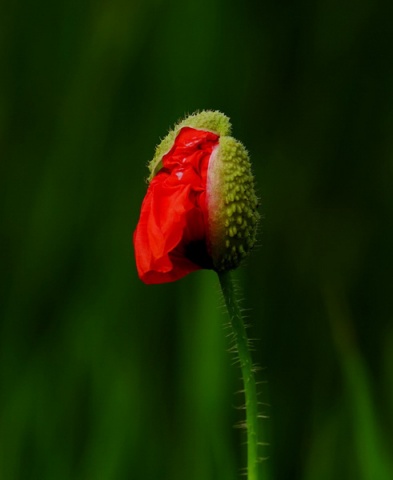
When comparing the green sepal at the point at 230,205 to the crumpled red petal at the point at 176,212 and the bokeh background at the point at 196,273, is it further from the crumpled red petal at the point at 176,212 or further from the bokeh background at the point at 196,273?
the bokeh background at the point at 196,273

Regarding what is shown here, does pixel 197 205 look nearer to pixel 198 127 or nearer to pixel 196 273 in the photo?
pixel 198 127

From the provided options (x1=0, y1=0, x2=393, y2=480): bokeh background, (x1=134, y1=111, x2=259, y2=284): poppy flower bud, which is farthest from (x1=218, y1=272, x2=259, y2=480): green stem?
(x1=0, y1=0, x2=393, y2=480): bokeh background

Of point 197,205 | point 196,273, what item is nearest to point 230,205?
point 197,205

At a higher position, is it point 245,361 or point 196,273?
point 196,273

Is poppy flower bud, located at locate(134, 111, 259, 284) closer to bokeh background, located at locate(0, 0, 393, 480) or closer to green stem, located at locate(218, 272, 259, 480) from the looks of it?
green stem, located at locate(218, 272, 259, 480)

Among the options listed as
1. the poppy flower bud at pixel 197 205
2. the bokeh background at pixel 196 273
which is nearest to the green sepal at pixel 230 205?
the poppy flower bud at pixel 197 205
